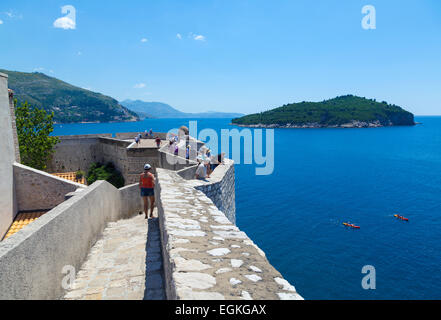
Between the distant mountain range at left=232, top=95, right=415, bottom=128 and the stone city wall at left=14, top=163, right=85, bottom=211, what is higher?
the distant mountain range at left=232, top=95, right=415, bottom=128

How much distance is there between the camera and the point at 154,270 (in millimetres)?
4500

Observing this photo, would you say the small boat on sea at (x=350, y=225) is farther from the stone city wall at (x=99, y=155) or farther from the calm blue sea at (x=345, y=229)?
the stone city wall at (x=99, y=155)

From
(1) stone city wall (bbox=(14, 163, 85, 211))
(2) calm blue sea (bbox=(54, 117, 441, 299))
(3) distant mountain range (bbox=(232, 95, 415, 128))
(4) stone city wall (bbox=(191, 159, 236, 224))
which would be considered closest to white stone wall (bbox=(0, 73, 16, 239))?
(1) stone city wall (bbox=(14, 163, 85, 211))

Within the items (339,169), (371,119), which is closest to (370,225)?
(339,169)

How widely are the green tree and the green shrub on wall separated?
3.61 m

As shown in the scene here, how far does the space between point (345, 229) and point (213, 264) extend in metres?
27.9

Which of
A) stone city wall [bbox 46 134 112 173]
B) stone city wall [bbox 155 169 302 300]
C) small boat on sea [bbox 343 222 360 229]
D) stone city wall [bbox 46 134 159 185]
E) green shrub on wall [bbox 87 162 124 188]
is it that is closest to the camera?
stone city wall [bbox 155 169 302 300]

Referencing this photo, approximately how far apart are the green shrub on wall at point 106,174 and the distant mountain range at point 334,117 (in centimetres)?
14808

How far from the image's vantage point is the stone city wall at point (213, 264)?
96.0 inches

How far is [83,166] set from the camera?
26672 mm

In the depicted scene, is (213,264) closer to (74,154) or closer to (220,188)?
(220,188)

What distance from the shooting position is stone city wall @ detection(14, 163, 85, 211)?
1136 centimetres

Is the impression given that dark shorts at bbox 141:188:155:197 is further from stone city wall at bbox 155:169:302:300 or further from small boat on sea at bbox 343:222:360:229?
small boat on sea at bbox 343:222:360:229
